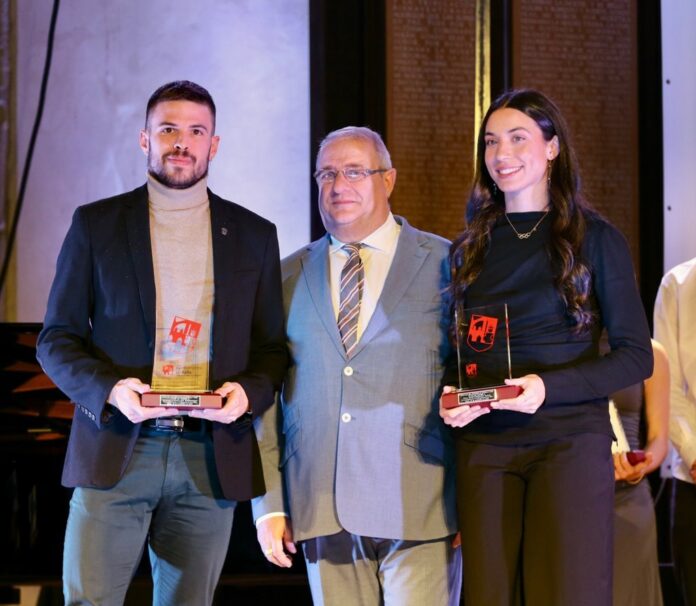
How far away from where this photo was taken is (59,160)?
427cm

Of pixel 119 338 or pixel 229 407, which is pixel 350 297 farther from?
pixel 119 338

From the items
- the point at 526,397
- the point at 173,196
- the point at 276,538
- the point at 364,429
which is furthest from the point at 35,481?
the point at 526,397

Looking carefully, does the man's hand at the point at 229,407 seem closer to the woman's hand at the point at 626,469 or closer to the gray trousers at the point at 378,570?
the gray trousers at the point at 378,570

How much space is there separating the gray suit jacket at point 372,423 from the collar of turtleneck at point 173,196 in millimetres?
391

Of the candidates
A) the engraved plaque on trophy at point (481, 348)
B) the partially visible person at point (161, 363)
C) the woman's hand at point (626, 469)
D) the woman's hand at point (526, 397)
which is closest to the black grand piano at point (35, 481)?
the partially visible person at point (161, 363)

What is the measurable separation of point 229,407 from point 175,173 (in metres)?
0.62

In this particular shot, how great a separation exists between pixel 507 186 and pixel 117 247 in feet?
3.17

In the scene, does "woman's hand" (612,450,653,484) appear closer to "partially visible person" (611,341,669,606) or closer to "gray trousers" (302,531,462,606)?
"partially visible person" (611,341,669,606)

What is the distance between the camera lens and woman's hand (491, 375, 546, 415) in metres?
2.05

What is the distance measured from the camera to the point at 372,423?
2.42m

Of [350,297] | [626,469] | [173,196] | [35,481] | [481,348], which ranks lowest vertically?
[35,481]

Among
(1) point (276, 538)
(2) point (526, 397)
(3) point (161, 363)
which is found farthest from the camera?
(1) point (276, 538)

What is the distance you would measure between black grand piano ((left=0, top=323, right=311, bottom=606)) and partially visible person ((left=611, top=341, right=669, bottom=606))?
144 centimetres

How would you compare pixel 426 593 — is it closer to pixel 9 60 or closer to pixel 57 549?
pixel 57 549
